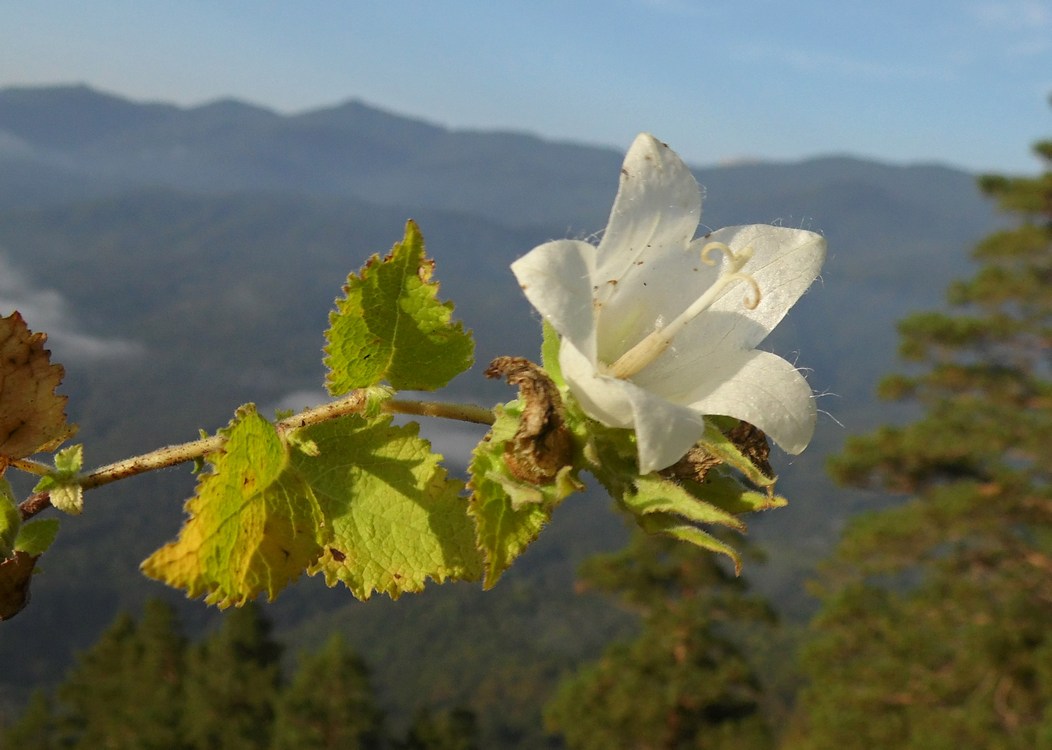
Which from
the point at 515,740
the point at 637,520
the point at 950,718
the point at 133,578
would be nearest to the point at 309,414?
the point at 637,520

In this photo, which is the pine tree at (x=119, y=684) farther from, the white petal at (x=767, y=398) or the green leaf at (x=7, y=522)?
the white petal at (x=767, y=398)

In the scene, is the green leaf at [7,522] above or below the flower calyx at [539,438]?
below

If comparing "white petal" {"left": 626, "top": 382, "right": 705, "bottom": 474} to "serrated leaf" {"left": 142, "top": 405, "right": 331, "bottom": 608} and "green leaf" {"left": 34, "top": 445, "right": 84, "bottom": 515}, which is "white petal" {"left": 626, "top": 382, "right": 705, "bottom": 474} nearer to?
"serrated leaf" {"left": 142, "top": 405, "right": 331, "bottom": 608}

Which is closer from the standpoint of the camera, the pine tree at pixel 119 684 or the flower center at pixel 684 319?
the flower center at pixel 684 319

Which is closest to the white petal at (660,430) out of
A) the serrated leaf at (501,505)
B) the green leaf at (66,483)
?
the serrated leaf at (501,505)

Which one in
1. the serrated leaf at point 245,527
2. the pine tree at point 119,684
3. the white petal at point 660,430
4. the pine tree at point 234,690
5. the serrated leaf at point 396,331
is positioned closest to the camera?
the white petal at point 660,430

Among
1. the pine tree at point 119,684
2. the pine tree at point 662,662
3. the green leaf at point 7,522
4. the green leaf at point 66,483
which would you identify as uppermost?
the green leaf at point 66,483

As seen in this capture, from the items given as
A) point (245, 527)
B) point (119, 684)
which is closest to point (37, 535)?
point (245, 527)

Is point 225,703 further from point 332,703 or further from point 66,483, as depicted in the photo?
point 66,483

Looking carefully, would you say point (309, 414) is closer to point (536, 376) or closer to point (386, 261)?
point (386, 261)
